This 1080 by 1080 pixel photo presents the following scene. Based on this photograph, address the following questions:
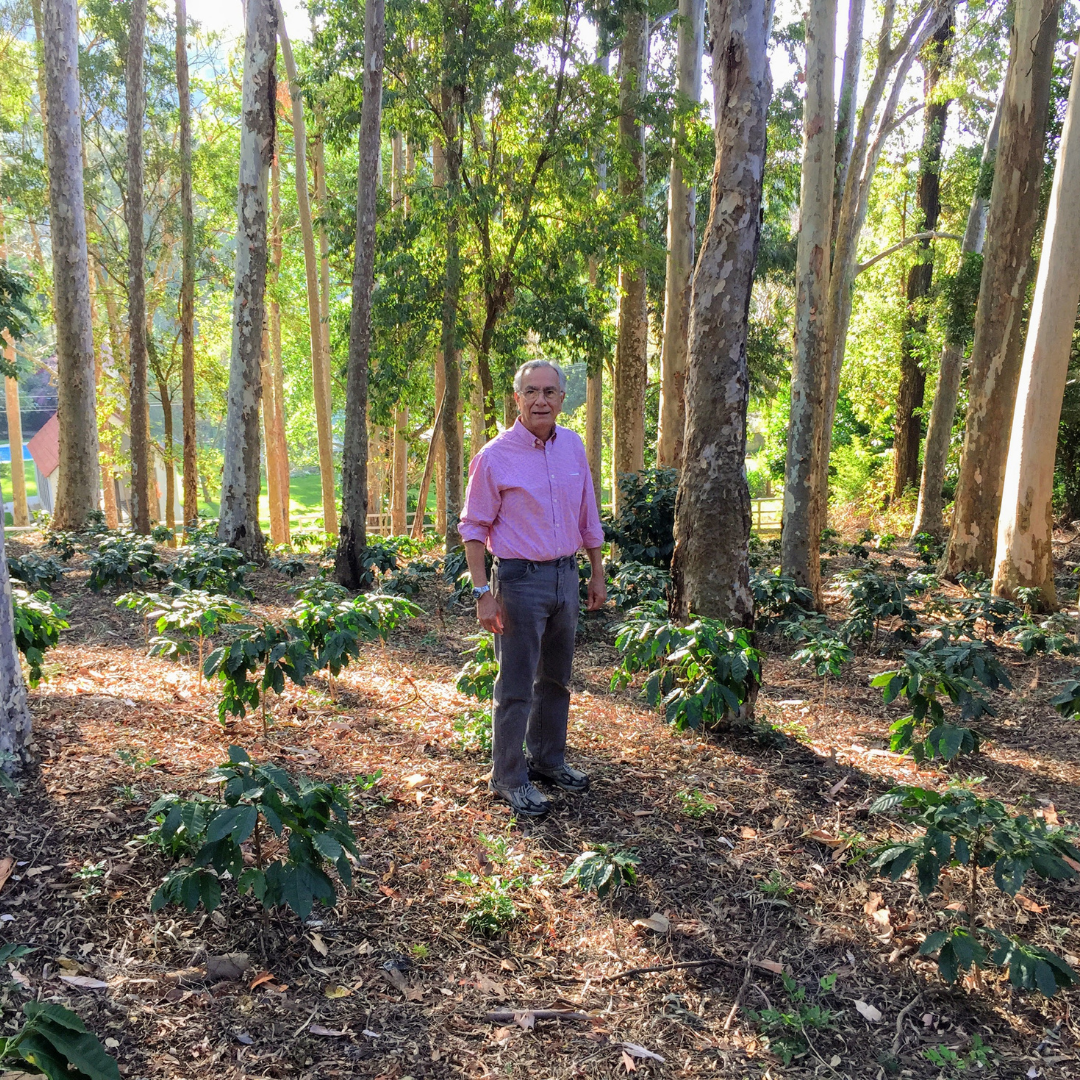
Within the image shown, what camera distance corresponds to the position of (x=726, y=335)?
4648 millimetres

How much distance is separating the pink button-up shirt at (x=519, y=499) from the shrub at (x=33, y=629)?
2.17 meters

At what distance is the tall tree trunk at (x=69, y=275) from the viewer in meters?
12.4

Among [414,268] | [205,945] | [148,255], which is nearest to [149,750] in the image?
[205,945]

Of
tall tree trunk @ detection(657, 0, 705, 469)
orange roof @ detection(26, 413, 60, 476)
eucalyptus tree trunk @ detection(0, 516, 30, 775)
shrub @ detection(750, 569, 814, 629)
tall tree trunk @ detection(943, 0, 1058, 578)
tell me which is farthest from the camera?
orange roof @ detection(26, 413, 60, 476)

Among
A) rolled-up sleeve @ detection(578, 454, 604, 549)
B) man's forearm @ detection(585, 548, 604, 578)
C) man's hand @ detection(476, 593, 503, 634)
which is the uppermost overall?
rolled-up sleeve @ detection(578, 454, 604, 549)

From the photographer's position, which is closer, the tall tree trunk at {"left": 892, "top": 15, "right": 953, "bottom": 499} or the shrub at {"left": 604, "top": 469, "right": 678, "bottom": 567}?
the shrub at {"left": 604, "top": 469, "right": 678, "bottom": 567}

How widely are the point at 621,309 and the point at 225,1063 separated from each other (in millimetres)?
12110

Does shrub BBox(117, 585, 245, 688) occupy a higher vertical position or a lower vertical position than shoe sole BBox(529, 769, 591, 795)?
higher

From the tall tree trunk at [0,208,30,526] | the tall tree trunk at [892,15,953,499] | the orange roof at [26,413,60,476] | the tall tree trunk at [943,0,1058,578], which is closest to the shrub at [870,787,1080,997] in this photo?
the tall tree trunk at [943,0,1058,578]

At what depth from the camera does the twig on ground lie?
116 inches

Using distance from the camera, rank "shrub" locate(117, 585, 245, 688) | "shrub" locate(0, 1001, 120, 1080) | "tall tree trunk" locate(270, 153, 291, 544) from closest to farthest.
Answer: "shrub" locate(0, 1001, 120, 1080), "shrub" locate(117, 585, 245, 688), "tall tree trunk" locate(270, 153, 291, 544)

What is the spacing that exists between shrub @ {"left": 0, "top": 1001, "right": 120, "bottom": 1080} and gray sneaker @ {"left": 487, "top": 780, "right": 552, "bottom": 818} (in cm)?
217

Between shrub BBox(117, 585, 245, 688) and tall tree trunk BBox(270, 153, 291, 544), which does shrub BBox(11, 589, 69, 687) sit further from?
tall tree trunk BBox(270, 153, 291, 544)

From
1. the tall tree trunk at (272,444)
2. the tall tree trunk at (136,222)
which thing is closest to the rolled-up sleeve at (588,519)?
the tall tree trunk at (136,222)
